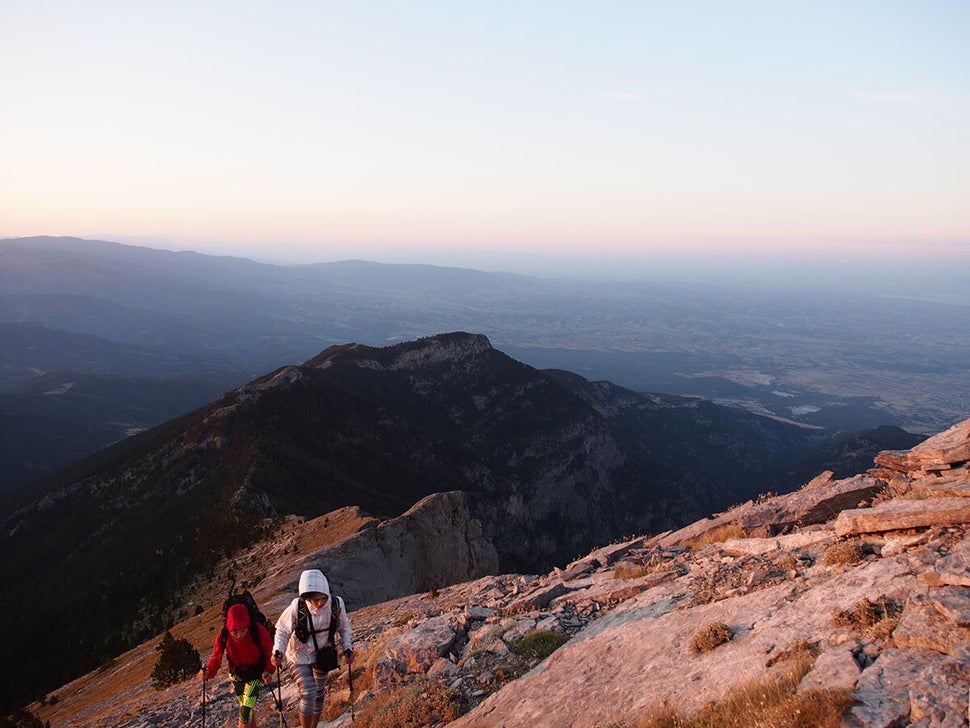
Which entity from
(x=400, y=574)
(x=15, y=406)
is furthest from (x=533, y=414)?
(x=15, y=406)

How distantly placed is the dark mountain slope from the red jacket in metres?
25.6

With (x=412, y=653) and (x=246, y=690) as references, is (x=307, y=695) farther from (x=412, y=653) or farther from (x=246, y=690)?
(x=412, y=653)

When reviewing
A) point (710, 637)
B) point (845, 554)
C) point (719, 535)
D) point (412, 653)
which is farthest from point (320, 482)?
point (845, 554)

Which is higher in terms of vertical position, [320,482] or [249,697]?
[249,697]

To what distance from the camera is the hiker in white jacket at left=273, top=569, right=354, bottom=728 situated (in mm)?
8141

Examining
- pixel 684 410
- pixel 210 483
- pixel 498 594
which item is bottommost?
pixel 684 410

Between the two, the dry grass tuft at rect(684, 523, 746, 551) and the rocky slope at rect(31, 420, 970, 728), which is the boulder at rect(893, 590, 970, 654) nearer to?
the rocky slope at rect(31, 420, 970, 728)

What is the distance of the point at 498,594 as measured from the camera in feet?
47.7

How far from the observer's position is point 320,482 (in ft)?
158

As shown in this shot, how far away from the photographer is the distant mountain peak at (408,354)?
92.6m

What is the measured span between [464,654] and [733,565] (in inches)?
219

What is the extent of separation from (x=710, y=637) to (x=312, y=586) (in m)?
5.73

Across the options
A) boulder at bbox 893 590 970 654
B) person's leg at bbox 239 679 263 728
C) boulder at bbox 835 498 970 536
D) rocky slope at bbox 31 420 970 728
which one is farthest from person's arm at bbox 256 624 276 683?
boulder at bbox 835 498 970 536

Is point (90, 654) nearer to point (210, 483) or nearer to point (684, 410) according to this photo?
point (210, 483)
